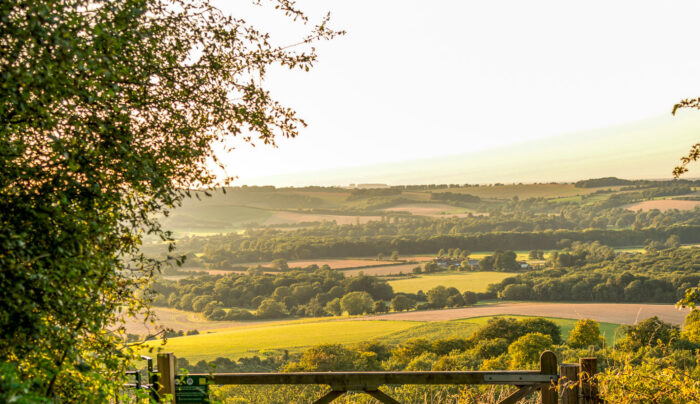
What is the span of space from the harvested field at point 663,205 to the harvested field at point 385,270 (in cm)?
2850

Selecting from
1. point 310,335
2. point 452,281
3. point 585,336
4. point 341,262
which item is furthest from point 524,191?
point 585,336

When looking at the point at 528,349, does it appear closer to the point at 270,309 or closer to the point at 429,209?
the point at 270,309

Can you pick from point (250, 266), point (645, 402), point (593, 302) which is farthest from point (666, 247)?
point (645, 402)

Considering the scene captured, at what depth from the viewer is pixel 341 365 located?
122ft

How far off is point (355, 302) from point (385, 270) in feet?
35.6

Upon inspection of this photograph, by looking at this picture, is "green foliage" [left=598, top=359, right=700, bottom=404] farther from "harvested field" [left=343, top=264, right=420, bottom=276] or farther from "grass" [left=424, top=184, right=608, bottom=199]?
"grass" [left=424, top=184, right=608, bottom=199]

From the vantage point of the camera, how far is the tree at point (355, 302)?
63.0 meters

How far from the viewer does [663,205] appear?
253 ft

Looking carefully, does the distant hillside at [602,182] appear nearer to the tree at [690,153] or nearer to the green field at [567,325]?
the green field at [567,325]

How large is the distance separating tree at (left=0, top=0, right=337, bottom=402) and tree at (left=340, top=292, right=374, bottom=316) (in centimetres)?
5923

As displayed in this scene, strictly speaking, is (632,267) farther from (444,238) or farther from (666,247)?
(444,238)

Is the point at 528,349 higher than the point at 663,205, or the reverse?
the point at 663,205

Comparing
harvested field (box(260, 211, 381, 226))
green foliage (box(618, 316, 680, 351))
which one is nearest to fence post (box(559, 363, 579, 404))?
green foliage (box(618, 316, 680, 351))

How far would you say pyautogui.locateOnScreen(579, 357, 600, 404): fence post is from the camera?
462 cm
